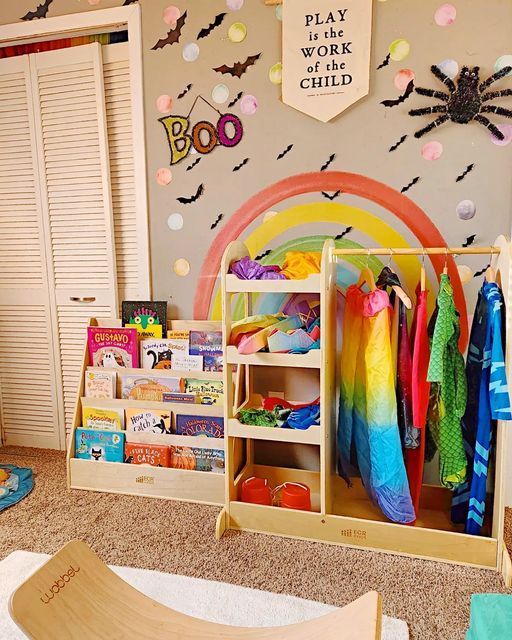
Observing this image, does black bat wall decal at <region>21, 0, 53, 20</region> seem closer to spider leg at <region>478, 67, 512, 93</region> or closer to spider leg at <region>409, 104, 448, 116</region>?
spider leg at <region>409, 104, 448, 116</region>

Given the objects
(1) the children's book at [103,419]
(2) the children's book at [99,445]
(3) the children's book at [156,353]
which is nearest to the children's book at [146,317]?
(3) the children's book at [156,353]

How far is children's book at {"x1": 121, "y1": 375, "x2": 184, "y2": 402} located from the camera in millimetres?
2344

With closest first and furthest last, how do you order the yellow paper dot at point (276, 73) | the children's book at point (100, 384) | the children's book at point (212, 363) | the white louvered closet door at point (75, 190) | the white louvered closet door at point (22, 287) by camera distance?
the yellow paper dot at point (276, 73) < the children's book at point (212, 363) < the children's book at point (100, 384) < the white louvered closet door at point (75, 190) < the white louvered closet door at point (22, 287)

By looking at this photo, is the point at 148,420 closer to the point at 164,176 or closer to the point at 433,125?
the point at 164,176

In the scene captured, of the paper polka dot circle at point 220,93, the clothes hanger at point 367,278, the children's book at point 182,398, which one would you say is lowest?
the children's book at point 182,398

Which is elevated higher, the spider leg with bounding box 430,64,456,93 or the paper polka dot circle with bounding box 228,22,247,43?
the paper polka dot circle with bounding box 228,22,247,43

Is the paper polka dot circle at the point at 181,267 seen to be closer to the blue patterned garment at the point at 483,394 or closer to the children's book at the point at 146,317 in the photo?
the children's book at the point at 146,317

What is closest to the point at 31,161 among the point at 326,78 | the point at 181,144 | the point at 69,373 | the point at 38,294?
the point at 38,294

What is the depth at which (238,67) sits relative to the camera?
7.50 feet

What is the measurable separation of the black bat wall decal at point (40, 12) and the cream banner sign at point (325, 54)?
4.01 feet

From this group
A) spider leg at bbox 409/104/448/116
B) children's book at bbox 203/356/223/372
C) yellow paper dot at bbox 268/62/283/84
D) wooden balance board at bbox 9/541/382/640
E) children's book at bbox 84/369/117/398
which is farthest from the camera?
children's book at bbox 84/369/117/398

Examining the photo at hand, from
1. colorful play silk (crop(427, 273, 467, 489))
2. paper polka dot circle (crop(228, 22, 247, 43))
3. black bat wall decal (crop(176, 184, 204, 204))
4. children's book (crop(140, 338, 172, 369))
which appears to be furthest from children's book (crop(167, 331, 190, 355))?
paper polka dot circle (crop(228, 22, 247, 43))

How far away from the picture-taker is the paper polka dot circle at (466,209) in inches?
81.9

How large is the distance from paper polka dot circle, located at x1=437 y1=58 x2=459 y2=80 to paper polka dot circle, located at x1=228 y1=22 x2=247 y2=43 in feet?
2.73
